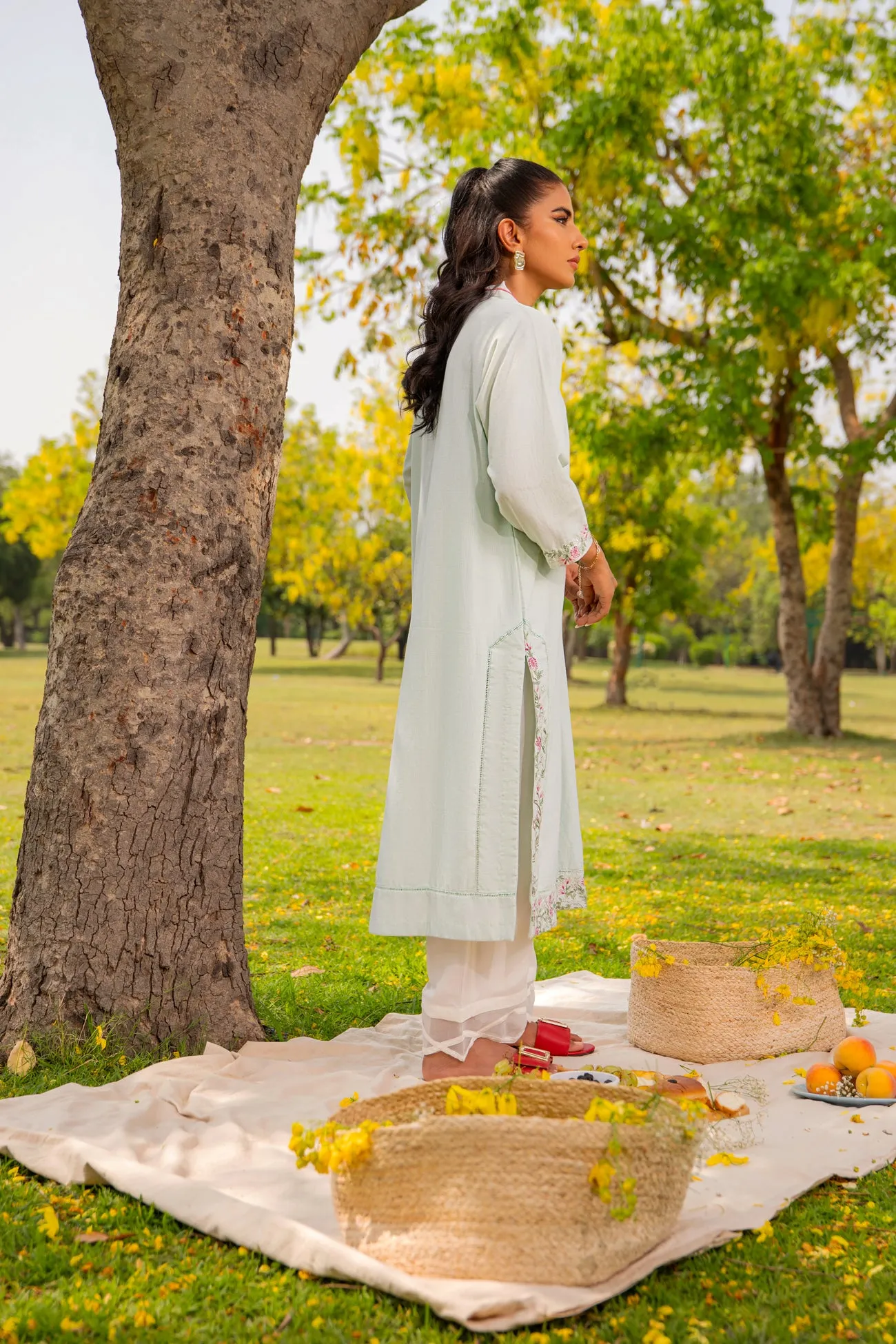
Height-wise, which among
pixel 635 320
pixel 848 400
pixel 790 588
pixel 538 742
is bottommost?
pixel 538 742

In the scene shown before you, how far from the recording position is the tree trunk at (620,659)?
910 inches

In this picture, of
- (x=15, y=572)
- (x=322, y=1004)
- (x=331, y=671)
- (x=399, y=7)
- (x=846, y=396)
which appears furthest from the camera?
(x=15, y=572)

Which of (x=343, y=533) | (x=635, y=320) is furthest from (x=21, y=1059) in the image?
(x=343, y=533)

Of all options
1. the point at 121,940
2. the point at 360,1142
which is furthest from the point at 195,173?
the point at 360,1142

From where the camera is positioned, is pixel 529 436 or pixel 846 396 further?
pixel 846 396

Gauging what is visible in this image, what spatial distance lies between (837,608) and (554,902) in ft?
43.0

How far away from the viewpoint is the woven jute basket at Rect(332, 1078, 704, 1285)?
6.72 feet

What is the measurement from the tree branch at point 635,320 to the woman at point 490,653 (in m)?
11.6

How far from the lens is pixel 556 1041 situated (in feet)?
11.5

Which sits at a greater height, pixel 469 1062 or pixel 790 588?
pixel 790 588

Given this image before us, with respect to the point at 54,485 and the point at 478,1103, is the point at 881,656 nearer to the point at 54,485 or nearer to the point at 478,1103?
the point at 54,485

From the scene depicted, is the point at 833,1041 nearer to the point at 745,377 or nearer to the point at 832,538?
the point at 745,377

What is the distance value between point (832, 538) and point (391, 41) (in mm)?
9153

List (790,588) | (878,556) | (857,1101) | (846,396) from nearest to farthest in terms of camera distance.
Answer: (857,1101) < (846,396) < (790,588) < (878,556)
